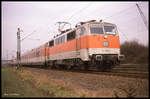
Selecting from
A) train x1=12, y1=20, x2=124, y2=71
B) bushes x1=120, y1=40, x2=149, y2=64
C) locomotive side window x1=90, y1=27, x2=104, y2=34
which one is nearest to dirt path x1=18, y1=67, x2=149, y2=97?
train x1=12, y1=20, x2=124, y2=71

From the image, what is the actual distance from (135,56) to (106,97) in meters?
25.6

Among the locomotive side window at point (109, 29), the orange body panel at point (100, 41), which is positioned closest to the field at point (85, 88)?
the orange body panel at point (100, 41)


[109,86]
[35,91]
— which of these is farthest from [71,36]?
[109,86]

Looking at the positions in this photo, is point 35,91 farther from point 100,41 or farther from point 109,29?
point 109,29

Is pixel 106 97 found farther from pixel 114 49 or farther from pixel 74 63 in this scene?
pixel 74 63

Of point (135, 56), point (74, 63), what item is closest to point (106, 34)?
point (74, 63)

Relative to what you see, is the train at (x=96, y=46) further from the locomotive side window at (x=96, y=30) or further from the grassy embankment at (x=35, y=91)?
the grassy embankment at (x=35, y=91)

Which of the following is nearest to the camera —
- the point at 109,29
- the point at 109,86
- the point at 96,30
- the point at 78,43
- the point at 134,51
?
the point at 109,86

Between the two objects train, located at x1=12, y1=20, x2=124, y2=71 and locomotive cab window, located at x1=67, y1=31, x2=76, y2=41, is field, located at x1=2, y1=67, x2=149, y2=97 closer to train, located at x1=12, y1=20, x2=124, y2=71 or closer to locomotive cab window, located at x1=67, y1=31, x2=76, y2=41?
train, located at x1=12, y1=20, x2=124, y2=71

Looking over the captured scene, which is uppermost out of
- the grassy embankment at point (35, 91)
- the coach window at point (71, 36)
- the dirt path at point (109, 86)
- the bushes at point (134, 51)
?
the coach window at point (71, 36)

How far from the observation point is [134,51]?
3069 cm

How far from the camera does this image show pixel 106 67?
15.1 m

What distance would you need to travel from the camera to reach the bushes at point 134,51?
Result: 28.2 metres

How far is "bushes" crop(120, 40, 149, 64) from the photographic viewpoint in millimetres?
28225
